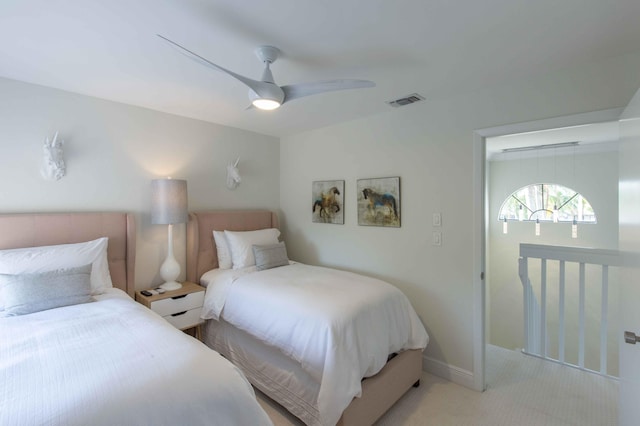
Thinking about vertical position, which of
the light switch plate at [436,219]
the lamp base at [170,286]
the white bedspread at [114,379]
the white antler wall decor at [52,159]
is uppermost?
the white antler wall decor at [52,159]

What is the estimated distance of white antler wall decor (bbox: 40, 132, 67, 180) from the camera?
90.9 inches

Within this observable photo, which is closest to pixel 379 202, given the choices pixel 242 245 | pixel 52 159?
pixel 242 245

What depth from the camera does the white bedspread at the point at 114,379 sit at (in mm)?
→ 953

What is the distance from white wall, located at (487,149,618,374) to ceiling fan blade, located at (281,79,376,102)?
13.5 ft

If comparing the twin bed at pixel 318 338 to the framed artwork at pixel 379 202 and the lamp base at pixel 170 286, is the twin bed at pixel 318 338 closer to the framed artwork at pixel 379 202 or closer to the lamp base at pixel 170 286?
the lamp base at pixel 170 286

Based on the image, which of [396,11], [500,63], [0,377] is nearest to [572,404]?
[500,63]

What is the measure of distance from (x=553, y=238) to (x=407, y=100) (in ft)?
11.9

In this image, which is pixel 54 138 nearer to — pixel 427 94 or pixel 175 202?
pixel 175 202

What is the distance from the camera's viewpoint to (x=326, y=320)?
1.84 metres

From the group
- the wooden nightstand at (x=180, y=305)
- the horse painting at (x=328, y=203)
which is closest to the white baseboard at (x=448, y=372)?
the horse painting at (x=328, y=203)

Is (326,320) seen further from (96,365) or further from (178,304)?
(178,304)

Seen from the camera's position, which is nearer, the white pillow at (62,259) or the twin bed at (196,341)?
the twin bed at (196,341)

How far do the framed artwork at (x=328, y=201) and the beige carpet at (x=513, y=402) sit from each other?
6.00 feet

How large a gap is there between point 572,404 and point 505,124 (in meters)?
2.18
